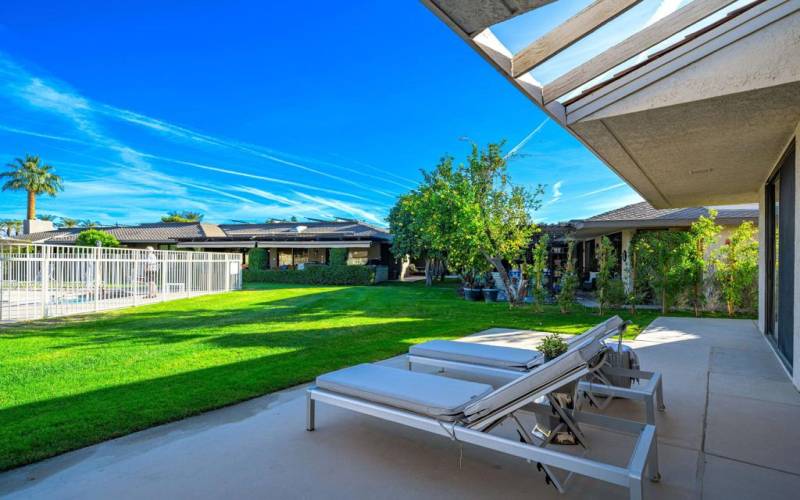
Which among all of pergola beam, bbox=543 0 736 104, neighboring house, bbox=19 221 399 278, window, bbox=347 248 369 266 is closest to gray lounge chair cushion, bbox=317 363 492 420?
pergola beam, bbox=543 0 736 104

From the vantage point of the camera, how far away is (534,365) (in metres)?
4.34

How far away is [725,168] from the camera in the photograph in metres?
7.23

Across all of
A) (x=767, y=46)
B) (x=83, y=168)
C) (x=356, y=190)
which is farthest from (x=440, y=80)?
(x=83, y=168)

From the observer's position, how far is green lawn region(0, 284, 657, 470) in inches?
151

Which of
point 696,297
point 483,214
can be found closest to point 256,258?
point 483,214

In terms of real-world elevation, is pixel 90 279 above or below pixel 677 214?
below

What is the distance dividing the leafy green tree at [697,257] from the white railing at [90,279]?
1711 centimetres

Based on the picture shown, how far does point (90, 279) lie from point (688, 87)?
15.5 meters

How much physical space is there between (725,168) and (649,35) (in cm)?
471

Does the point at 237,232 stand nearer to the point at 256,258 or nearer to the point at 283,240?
the point at 283,240

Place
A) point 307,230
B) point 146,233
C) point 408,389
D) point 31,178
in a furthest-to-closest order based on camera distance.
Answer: point 31,178 → point 146,233 → point 307,230 → point 408,389

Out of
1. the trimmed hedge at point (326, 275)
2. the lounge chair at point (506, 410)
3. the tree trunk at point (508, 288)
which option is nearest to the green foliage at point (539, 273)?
the tree trunk at point (508, 288)

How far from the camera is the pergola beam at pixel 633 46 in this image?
362 centimetres

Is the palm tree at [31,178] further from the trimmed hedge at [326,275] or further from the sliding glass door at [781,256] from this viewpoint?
the sliding glass door at [781,256]
